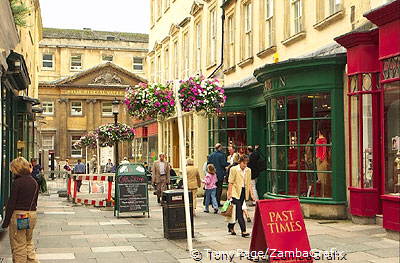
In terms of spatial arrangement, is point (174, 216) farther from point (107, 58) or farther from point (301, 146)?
point (107, 58)

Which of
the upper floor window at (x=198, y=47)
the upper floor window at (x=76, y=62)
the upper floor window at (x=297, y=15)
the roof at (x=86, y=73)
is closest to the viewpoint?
the upper floor window at (x=297, y=15)

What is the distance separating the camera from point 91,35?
68.4 m

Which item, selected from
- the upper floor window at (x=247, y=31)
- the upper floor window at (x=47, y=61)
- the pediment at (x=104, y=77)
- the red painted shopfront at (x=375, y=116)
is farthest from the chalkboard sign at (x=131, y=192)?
the upper floor window at (x=47, y=61)

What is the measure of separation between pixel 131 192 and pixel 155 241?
14.5 ft

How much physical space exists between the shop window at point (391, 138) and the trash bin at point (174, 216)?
402cm

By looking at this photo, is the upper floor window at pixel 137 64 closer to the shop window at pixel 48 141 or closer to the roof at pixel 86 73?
the roof at pixel 86 73

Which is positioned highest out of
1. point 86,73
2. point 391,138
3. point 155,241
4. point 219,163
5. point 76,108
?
point 86,73

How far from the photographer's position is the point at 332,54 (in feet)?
44.2

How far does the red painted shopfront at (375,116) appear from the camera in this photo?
34.4 ft

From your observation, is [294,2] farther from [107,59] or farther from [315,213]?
[107,59]

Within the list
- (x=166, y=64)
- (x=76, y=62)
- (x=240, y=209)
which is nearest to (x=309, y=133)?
(x=240, y=209)

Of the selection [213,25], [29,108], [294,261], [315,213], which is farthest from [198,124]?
[294,261]

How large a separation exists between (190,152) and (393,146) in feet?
46.5

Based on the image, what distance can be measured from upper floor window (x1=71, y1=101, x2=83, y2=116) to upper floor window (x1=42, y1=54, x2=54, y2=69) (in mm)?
4794
